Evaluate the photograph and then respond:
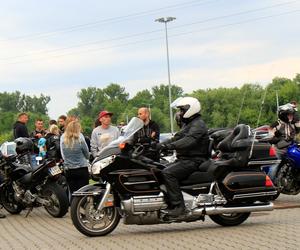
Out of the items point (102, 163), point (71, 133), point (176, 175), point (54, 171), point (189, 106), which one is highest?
point (189, 106)

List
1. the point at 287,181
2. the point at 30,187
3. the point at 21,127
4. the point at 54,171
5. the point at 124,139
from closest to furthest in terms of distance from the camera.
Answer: the point at 124,139 → the point at 54,171 → the point at 287,181 → the point at 30,187 → the point at 21,127

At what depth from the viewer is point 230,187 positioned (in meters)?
8.65

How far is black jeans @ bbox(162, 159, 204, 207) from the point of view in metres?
8.36

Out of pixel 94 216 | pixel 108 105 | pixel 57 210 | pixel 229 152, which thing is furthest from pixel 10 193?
pixel 108 105

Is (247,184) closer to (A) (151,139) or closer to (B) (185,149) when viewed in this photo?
(B) (185,149)

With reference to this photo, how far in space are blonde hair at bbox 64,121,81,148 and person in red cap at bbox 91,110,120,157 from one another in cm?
41

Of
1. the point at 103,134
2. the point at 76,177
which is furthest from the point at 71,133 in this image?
the point at 76,177

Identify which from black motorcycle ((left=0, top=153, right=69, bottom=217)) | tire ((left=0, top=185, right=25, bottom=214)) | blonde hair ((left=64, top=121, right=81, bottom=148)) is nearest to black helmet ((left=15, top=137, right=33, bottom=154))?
black motorcycle ((left=0, top=153, right=69, bottom=217))

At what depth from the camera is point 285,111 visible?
1173 centimetres

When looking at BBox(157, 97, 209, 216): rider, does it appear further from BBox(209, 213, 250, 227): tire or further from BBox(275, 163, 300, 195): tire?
BBox(275, 163, 300, 195): tire

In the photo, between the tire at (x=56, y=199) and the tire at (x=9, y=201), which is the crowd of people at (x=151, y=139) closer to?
the tire at (x=56, y=199)

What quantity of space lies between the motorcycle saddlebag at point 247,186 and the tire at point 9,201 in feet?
16.2

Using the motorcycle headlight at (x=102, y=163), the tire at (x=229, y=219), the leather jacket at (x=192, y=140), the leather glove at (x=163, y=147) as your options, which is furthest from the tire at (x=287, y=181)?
the motorcycle headlight at (x=102, y=163)

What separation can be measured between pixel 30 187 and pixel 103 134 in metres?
1.66
